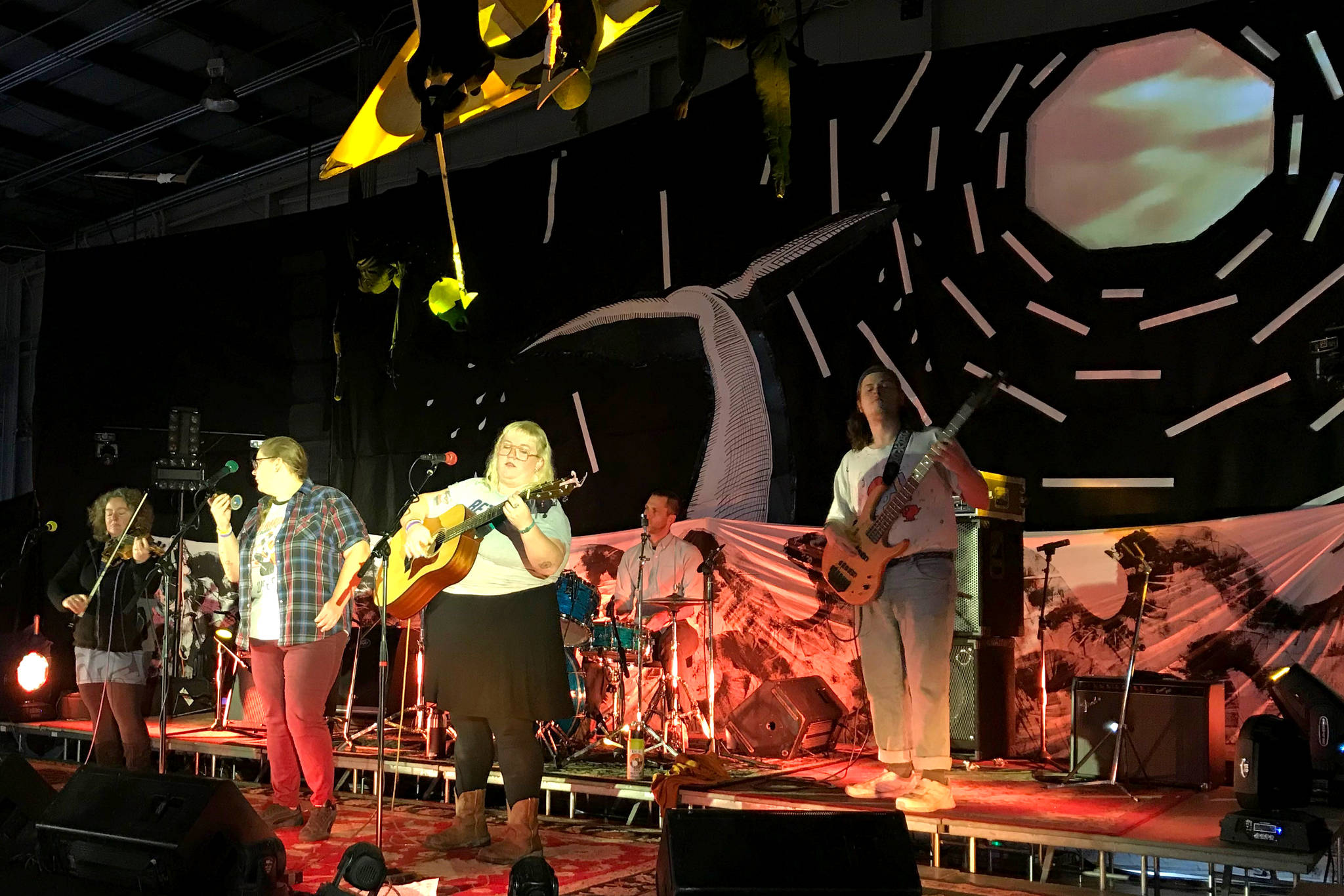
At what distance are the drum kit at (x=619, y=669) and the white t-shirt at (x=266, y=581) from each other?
2023 mm

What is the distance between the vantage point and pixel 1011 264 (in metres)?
6.54

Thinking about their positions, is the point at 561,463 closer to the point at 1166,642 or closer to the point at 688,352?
the point at 688,352

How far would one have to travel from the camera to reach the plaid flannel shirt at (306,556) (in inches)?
191

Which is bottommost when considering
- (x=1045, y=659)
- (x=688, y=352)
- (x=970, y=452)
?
(x=1045, y=659)

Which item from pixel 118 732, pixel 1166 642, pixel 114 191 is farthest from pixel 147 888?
pixel 114 191

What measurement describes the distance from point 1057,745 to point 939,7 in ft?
17.6

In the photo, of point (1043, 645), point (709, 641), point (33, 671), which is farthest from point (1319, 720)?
point (33, 671)

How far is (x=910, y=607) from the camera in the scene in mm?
4688

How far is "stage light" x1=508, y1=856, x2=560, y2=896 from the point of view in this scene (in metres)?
2.99

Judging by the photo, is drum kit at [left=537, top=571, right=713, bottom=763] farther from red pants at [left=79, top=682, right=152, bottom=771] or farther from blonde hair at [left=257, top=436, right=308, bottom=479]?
red pants at [left=79, top=682, right=152, bottom=771]

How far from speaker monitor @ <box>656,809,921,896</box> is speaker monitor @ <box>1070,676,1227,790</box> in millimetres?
3173

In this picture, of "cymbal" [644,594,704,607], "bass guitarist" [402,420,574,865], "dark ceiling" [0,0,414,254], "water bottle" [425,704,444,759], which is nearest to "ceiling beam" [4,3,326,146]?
"dark ceiling" [0,0,414,254]

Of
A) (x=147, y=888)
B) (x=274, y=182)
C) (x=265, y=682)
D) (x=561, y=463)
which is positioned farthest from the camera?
(x=274, y=182)

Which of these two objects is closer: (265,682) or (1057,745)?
(265,682)
